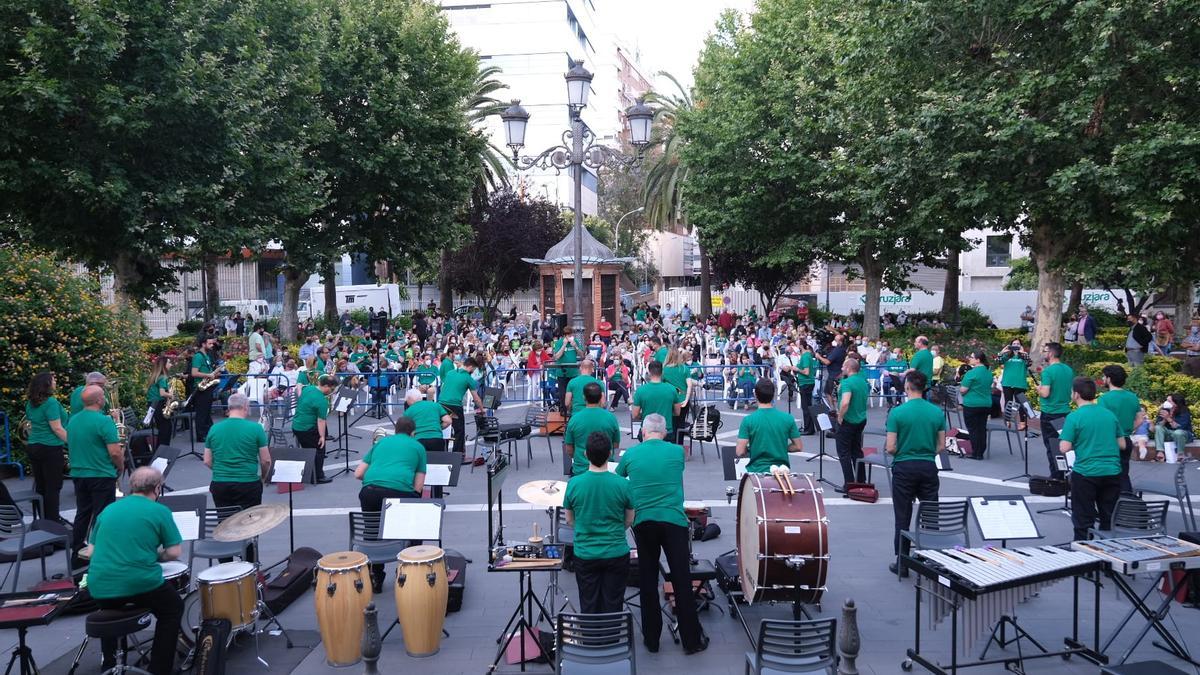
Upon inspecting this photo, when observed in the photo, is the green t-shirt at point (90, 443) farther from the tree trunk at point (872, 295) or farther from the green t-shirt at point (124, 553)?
the tree trunk at point (872, 295)

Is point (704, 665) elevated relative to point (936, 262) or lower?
lower

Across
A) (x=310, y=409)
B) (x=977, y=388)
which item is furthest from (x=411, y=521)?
(x=977, y=388)

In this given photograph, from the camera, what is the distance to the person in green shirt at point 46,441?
29.8 feet

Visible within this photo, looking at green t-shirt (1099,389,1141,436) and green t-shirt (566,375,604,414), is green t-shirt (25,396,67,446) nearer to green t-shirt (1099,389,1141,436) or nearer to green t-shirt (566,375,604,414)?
green t-shirt (566,375,604,414)

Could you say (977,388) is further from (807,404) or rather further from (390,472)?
(390,472)

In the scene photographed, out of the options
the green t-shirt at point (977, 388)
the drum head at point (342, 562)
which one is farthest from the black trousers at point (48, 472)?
the green t-shirt at point (977, 388)

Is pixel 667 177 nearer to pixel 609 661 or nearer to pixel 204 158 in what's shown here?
pixel 204 158

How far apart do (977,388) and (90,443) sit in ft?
40.2

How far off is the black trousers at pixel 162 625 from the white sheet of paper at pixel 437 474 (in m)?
2.73

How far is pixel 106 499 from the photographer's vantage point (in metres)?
8.34

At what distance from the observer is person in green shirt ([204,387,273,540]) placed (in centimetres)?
797

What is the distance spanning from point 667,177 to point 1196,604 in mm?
29812

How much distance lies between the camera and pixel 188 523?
6832 millimetres

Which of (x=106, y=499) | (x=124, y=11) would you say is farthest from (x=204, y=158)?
(x=106, y=499)
